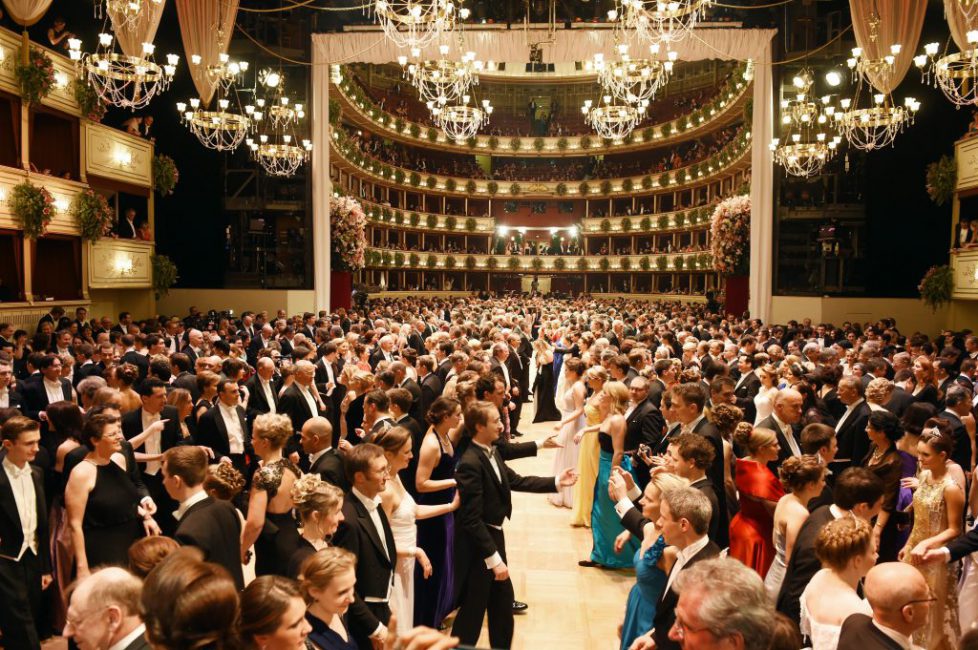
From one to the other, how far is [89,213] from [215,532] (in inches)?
519

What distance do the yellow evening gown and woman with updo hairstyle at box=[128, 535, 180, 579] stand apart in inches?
189

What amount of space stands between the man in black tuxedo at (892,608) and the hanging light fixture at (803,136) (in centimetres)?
1523

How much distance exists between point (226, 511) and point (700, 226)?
3003 cm

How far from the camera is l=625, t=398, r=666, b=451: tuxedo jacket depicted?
597 centimetres

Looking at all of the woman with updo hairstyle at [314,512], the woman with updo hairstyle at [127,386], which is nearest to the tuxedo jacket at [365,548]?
the woman with updo hairstyle at [314,512]

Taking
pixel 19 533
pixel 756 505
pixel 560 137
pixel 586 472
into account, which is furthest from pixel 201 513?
pixel 560 137

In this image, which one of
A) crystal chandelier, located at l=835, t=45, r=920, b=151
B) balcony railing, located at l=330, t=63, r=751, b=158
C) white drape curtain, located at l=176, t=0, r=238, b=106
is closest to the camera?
crystal chandelier, located at l=835, t=45, r=920, b=151

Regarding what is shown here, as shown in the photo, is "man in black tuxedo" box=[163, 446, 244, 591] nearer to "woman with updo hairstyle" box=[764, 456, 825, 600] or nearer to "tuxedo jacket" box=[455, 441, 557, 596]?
"tuxedo jacket" box=[455, 441, 557, 596]

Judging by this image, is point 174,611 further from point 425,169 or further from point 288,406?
point 425,169

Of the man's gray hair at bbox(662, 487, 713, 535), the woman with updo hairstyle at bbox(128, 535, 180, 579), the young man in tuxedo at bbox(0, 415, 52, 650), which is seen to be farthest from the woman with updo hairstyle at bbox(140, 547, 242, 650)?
the young man in tuxedo at bbox(0, 415, 52, 650)

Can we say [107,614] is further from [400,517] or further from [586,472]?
[586,472]

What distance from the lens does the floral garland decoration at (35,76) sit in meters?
12.3

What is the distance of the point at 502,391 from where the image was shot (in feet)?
19.0

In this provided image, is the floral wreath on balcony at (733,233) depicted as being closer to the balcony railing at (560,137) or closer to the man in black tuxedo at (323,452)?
the balcony railing at (560,137)
